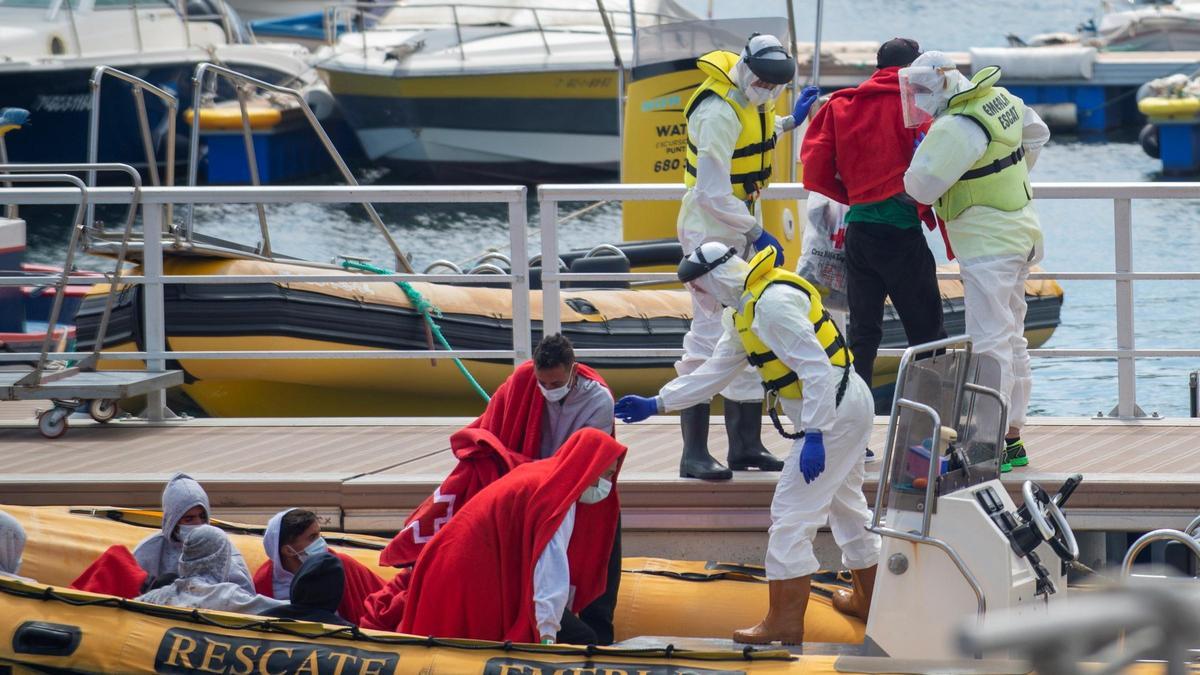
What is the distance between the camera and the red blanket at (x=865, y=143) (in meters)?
5.88

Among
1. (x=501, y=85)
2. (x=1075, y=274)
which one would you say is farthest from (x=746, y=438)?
(x=501, y=85)

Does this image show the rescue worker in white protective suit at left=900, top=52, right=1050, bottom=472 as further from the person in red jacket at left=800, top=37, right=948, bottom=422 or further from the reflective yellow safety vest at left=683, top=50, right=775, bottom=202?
the reflective yellow safety vest at left=683, top=50, right=775, bottom=202

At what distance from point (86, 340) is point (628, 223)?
3.96 metres

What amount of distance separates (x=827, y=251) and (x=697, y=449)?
3.21 ft

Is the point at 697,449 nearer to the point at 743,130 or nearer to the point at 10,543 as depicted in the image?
the point at 743,130

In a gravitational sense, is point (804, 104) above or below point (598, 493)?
above

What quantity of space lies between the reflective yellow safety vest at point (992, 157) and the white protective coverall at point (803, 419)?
41.2 inches

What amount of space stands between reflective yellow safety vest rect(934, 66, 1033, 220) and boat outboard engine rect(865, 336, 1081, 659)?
1.04 metres

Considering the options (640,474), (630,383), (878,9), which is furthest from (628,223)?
(878,9)

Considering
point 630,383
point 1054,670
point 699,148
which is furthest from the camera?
point 630,383

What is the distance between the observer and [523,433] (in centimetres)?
545

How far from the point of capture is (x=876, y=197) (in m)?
5.91

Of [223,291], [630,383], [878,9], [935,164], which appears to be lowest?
[630,383]

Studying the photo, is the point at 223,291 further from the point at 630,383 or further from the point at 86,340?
the point at 630,383
